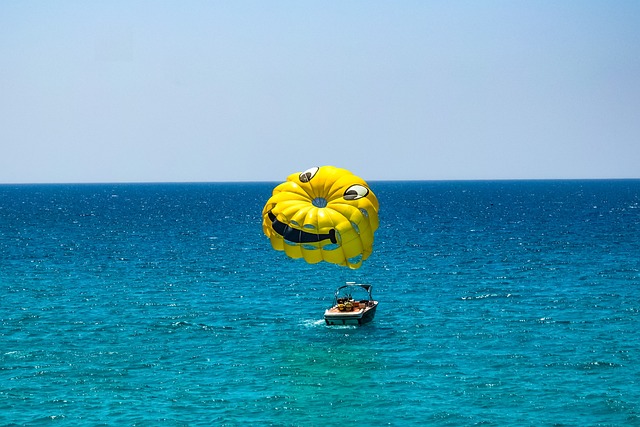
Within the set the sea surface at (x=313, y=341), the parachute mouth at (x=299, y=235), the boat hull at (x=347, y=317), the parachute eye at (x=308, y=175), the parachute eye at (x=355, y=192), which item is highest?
the parachute eye at (x=308, y=175)

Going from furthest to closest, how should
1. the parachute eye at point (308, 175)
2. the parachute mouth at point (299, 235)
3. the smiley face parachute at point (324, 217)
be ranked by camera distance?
the parachute eye at point (308, 175)
the parachute mouth at point (299, 235)
the smiley face parachute at point (324, 217)

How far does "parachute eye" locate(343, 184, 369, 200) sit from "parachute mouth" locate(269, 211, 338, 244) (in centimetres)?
238

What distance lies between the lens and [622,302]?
212 ft

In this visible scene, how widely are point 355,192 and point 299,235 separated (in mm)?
4397

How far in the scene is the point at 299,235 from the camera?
49.0m

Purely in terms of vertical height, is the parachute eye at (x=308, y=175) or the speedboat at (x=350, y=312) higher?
the parachute eye at (x=308, y=175)

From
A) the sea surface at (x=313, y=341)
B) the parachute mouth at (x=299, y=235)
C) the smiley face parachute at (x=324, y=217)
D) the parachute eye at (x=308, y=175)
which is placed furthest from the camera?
the parachute eye at (x=308, y=175)

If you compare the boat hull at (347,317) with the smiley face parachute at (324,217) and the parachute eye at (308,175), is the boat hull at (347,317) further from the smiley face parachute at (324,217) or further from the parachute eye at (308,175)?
the parachute eye at (308,175)

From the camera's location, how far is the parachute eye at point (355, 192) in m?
49.0

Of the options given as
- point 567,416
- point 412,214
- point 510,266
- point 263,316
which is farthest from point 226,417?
point 412,214

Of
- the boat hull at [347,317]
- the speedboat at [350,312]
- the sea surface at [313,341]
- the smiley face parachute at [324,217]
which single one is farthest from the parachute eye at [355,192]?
the boat hull at [347,317]

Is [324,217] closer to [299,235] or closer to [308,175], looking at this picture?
[299,235]

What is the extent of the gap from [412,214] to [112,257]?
359 ft

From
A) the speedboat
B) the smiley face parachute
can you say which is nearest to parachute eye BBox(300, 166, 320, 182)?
the smiley face parachute
